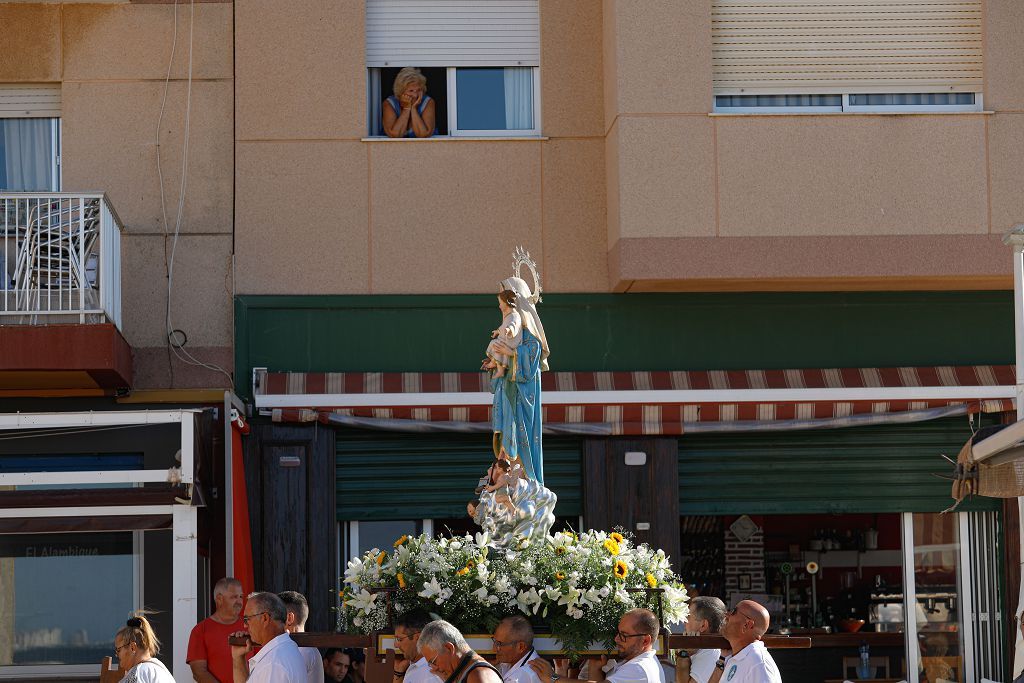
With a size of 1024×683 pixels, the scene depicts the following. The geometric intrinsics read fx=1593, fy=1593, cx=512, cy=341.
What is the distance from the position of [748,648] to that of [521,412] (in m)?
1.80

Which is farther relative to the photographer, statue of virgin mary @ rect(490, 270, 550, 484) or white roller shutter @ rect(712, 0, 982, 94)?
white roller shutter @ rect(712, 0, 982, 94)

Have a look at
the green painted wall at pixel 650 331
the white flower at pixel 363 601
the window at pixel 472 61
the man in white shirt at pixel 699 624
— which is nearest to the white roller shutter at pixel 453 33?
the window at pixel 472 61

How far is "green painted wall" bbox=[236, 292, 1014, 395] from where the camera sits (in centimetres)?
1247

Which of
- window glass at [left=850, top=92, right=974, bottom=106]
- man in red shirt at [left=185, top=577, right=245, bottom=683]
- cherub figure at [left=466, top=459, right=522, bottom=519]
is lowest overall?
man in red shirt at [left=185, top=577, right=245, bottom=683]

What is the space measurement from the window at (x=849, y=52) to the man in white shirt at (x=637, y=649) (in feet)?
19.8

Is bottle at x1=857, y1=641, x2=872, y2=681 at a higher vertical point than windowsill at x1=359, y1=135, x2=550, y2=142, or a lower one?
lower

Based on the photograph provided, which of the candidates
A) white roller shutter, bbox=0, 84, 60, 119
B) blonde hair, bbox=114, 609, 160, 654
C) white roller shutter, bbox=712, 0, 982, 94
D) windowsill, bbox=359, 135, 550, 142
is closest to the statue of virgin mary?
blonde hair, bbox=114, 609, 160, 654

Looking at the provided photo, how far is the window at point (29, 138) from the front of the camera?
1288 cm

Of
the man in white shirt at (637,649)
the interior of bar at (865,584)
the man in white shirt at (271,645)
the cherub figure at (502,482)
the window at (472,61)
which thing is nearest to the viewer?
the man in white shirt at (637,649)

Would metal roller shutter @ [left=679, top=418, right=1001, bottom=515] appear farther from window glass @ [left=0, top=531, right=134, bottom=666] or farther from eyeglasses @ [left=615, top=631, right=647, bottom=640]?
eyeglasses @ [left=615, top=631, right=647, bottom=640]

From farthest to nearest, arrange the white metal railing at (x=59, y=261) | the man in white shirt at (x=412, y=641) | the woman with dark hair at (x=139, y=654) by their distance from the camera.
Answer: the white metal railing at (x=59, y=261), the man in white shirt at (x=412, y=641), the woman with dark hair at (x=139, y=654)

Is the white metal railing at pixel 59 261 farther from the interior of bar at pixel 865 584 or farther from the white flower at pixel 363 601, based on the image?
the interior of bar at pixel 865 584

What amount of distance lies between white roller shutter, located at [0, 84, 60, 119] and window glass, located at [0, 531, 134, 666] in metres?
3.48

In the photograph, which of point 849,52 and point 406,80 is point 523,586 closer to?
→ point 406,80
